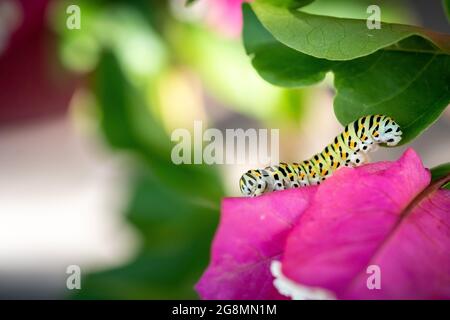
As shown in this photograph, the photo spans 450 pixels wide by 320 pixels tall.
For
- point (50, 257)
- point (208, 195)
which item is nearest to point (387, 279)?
point (208, 195)

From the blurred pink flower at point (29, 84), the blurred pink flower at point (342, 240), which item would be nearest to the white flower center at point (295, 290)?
the blurred pink flower at point (342, 240)

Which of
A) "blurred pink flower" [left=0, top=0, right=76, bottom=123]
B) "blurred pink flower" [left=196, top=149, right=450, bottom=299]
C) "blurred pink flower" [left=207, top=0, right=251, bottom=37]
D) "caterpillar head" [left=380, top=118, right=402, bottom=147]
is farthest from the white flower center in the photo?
"blurred pink flower" [left=0, top=0, right=76, bottom=123]

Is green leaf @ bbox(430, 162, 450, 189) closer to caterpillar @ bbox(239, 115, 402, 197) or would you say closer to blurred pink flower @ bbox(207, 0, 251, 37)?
caterpillar @ bbox(239, 115, 402, 197)

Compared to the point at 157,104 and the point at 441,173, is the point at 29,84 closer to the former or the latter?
the point at 157,104

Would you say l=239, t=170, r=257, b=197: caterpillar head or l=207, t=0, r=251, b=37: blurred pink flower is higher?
l=207, t=0, r=251, b=37: blurred pink flower

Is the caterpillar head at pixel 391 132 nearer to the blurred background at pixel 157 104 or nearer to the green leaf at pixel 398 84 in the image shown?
the green leaf at pixel 398 84

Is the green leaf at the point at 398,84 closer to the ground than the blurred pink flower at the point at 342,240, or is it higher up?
higher up

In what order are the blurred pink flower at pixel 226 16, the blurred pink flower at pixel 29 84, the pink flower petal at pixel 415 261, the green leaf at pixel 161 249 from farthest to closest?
the blurred pink flower at pixel 29 84
the blurred pink flower at pixel 226 16
the green leaf at pixel 161 249
the pink flower petal at pixel 415 261

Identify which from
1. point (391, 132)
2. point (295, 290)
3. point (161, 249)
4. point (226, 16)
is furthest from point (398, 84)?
point (226, 16)
